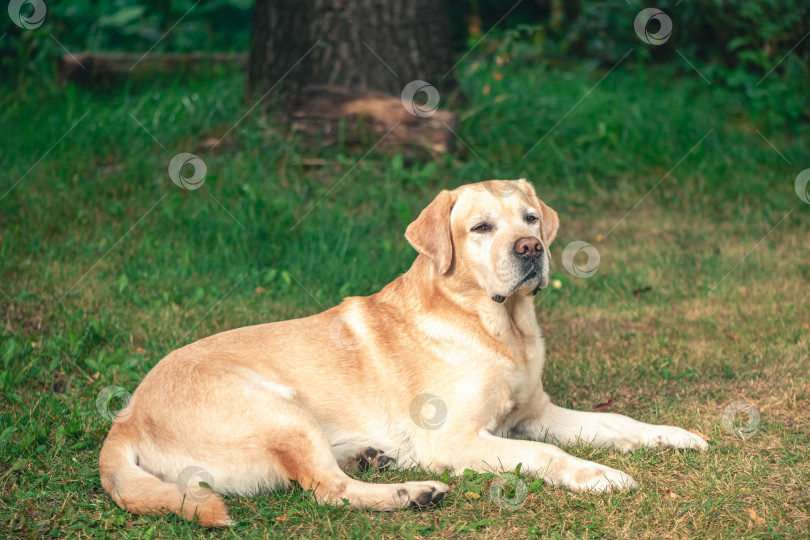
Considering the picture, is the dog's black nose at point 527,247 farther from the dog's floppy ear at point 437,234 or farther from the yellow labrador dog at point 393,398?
the dog's floppy ear at point 437,234

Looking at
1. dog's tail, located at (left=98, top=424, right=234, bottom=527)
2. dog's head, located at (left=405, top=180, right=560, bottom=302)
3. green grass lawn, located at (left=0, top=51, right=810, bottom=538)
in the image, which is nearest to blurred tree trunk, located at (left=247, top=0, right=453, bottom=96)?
green grass lawn, located at (left=0, top=51, right=810, bottom=538)

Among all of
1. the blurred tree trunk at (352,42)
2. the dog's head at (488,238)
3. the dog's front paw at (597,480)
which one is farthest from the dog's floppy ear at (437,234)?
the blurred tree trunk at (352,42)

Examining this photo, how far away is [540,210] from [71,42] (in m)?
8.44

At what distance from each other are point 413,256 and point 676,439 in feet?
9.93

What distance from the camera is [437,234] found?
4.11 metres

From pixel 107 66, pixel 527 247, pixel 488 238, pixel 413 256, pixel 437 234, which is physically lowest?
pixel 107 66

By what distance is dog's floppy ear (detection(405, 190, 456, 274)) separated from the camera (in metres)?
4.07

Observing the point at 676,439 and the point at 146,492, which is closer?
the point at 146,492

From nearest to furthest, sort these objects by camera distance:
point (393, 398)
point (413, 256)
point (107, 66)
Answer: point (393, 398)
point (413, 256)
point (107, 66)

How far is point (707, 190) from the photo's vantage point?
8.20 meters

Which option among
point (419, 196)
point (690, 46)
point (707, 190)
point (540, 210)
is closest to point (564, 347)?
point (540, 210)

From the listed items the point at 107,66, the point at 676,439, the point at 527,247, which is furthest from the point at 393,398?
the point at 107,66

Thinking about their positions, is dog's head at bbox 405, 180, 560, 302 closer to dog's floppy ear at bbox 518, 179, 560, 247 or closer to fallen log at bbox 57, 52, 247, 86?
dog's floppy ear at bbox 518, 179, 560, 247

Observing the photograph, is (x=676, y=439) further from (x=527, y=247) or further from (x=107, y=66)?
(x=107, y=66)
